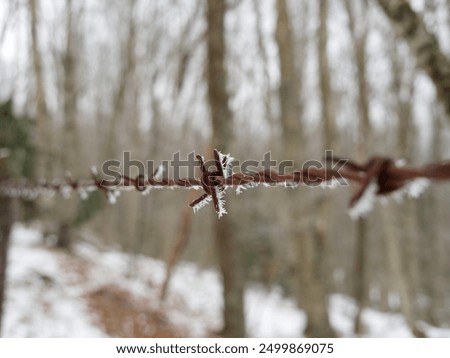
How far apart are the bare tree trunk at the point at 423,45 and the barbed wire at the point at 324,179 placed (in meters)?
1.90

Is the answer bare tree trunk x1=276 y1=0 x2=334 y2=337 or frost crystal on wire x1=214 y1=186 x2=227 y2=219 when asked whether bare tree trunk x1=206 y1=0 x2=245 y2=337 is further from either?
frost crystal on wire x1=214 y1=186 x2=227 y2=219

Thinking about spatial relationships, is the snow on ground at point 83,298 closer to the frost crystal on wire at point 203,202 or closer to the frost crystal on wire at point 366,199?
the frost crystal on wire at point 203,202

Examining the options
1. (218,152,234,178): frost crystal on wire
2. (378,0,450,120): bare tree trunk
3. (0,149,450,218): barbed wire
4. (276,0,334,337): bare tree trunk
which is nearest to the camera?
(0,149,450,218): barbed wire

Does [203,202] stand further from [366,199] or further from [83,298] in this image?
[83,298]

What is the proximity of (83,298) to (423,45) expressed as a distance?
19.5 feet

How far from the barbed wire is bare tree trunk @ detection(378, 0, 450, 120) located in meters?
1.90

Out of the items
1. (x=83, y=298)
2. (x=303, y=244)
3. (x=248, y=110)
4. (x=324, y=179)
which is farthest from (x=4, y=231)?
(x=248, y=110)

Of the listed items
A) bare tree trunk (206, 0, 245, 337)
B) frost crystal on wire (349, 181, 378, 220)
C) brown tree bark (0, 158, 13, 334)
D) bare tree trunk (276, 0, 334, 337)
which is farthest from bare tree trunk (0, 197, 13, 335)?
bare tree trunk (276, 0, 334, 337)

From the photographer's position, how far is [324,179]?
90 cm

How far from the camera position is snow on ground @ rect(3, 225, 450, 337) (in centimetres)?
521

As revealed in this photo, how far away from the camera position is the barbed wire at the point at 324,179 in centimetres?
72

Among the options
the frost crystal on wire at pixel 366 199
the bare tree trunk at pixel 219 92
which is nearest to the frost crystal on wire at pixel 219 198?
the frost crystal on wire at pixel 366 199
